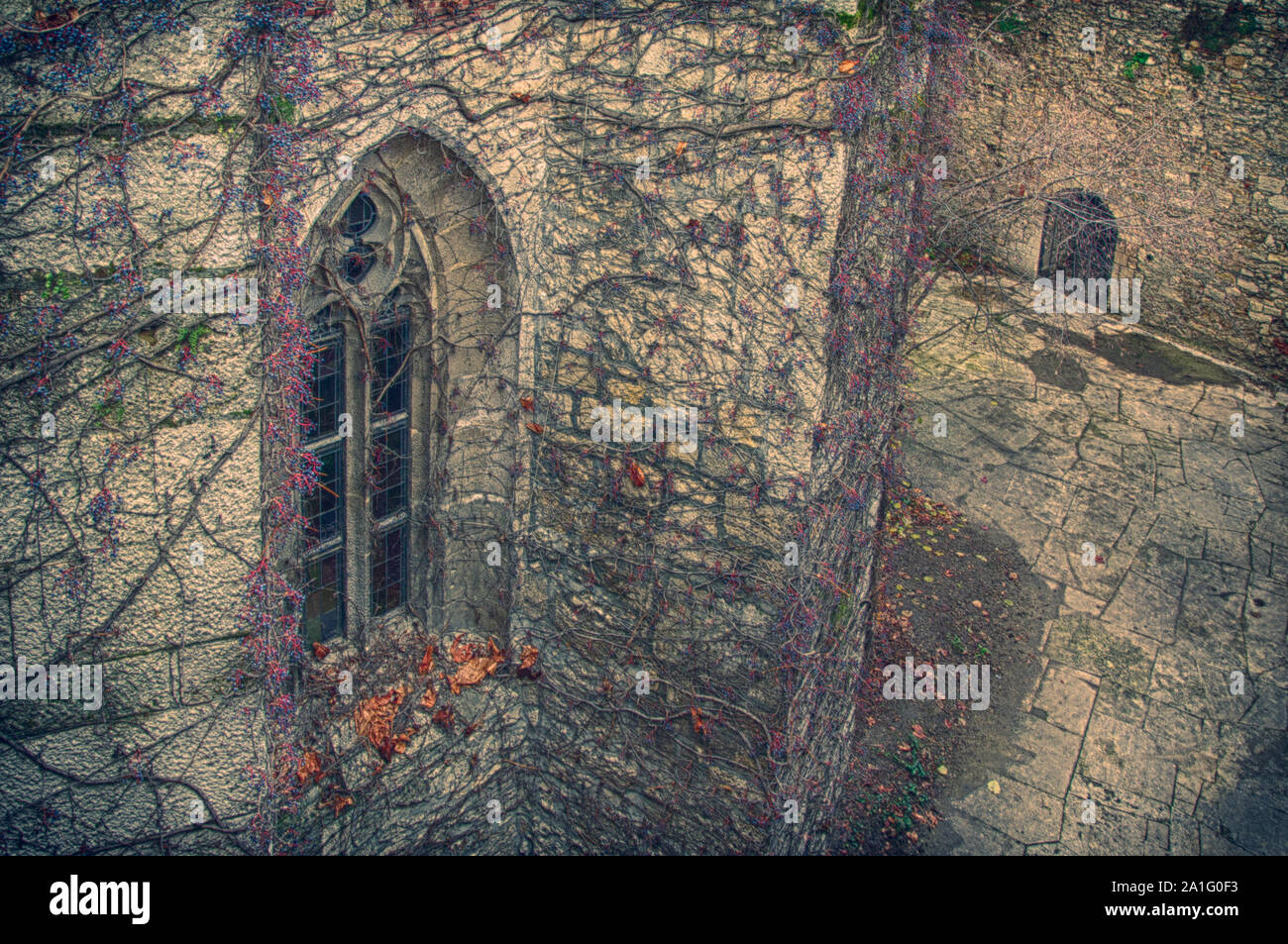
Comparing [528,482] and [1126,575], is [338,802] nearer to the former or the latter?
[528,482]

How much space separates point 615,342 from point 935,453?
6.27 m

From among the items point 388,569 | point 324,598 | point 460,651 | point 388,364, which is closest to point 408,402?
point 388,364

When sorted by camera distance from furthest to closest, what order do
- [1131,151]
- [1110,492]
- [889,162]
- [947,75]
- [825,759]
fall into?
1. [1131,151]
2. [1110,492]
3. [947,75]
4. [825,759]
5. [889,162]

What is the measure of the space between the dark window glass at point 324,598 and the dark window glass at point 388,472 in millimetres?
340

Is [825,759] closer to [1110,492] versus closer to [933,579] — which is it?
[933,579]

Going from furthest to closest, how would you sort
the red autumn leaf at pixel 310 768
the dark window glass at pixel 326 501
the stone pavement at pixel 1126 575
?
the stone pavement at pixel 1126 575 < the dark window glass at pixel 326 501 < the red autumn leaf at pixel 310 768

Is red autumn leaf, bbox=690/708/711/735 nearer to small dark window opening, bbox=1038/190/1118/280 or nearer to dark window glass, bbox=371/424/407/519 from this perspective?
dark window glass, bbox=371/424/407/519

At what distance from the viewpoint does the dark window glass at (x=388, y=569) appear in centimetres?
539

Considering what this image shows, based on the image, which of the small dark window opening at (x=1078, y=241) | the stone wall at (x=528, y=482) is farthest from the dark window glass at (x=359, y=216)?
the small dark window opening at (x=1078, y=241)

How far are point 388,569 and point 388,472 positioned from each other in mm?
562

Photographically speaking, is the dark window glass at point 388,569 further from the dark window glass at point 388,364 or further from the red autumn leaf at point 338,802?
the red autumn leaf at point 338,802

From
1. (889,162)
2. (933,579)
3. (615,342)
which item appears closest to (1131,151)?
(933,579)

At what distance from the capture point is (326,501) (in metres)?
5.11
